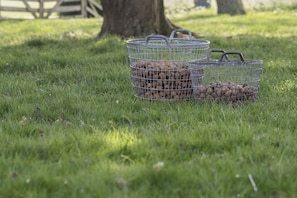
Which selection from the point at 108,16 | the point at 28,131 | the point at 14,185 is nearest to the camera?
the point at 14,185

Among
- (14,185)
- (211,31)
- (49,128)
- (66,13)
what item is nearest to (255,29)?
(211,31)

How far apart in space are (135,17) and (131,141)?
6.37 m

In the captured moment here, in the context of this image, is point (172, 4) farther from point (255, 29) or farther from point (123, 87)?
point (123, 87)

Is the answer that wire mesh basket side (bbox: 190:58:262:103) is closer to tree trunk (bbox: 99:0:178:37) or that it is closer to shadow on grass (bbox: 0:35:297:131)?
shadow on grass (bbox: 0:35:297:131)

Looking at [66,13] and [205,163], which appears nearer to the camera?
[205,163]

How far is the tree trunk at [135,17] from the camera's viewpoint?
9.43 metres

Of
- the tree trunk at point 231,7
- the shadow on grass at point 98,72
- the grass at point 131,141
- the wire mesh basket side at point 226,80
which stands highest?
the wire mesh basket side at point 226,80

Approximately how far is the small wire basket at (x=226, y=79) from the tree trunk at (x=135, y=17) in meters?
4.73

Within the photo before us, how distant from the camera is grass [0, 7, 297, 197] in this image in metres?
2.77

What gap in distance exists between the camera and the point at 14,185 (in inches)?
108

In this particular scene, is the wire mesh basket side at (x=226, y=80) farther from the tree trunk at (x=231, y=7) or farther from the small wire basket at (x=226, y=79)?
the tree trunk at (x=231, y=7)

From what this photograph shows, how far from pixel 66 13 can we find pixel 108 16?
1416 centimetres

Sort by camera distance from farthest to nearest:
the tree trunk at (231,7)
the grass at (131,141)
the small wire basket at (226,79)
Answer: the tree trunk at (231,7) < the small wire basket at (226,79) < the grass at (131,141)

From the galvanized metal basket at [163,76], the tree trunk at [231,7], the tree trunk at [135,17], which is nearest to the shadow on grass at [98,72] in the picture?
the galvanized metal basket at [163,76]
